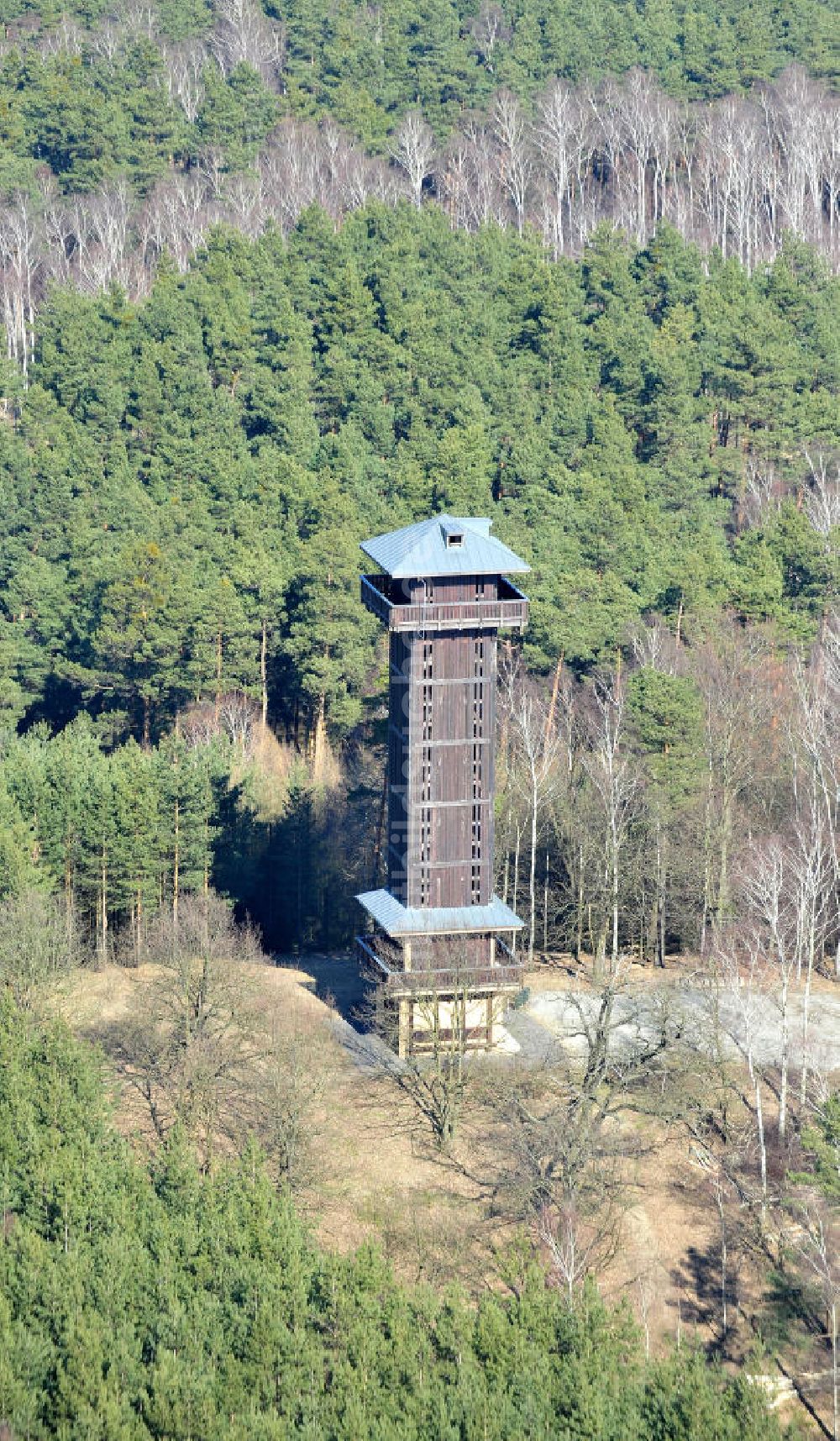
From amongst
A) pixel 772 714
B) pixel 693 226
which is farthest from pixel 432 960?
pixel 693 226

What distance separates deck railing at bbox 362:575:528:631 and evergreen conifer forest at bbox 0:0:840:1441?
282 inches

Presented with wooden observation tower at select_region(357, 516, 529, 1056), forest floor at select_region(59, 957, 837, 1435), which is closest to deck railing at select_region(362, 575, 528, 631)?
wooden observation tower at select_region(357, 516, 529, 1056)

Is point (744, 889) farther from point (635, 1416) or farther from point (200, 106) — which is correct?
point (200, 106)

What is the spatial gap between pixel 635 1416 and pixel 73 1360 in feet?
31.5

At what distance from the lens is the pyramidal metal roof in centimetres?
5331

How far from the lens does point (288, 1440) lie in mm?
34438

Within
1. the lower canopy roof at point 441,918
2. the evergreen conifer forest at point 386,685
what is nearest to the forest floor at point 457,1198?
the evergreen conifer forest at point 386,685

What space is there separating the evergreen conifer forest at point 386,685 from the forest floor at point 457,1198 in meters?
0.24

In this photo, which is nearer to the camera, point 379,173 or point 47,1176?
point 47,1176

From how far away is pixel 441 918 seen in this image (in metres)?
54.0

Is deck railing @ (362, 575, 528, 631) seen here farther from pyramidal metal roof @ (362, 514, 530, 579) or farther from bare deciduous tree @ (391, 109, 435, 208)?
bare deciduous tree @ (391, 109, 435, 208)

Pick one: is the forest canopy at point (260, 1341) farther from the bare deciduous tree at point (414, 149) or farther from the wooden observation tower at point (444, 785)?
the bare deciduous tree at point (414, 149)

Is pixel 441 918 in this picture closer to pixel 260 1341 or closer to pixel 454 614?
pixel 454 614

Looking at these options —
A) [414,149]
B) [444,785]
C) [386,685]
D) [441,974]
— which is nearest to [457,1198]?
[441,974]
